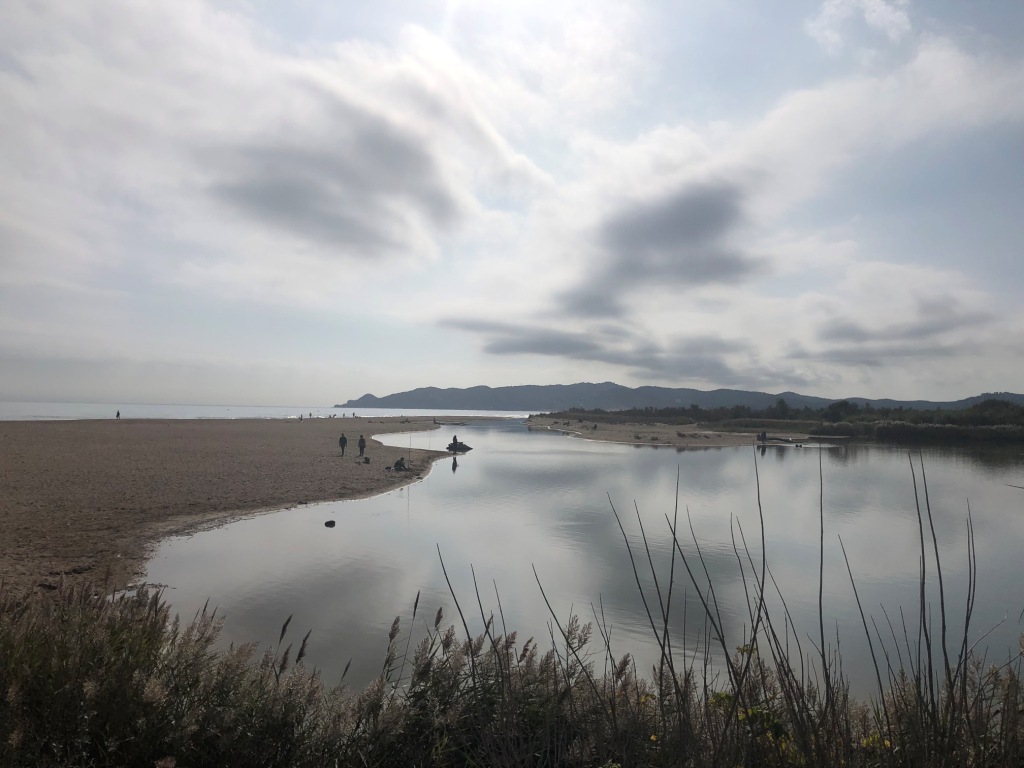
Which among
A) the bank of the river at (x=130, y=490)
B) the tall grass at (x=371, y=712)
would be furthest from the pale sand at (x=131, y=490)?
Result: the tall grass at (x=371, y=712)

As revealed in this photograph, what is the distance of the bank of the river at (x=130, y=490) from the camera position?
10.9 m

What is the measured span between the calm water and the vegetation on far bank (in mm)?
38680

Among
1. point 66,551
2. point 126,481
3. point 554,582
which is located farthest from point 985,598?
point 126,481

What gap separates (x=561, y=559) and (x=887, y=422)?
66.5 meters

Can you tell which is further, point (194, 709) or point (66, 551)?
point (66, 551)

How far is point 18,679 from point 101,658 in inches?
16.8

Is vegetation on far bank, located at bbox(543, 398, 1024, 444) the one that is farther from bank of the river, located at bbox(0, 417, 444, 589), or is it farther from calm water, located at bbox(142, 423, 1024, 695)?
bank of the river, located at bbox(0, 417, 444, 589)

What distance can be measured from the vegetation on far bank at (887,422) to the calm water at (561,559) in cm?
3868

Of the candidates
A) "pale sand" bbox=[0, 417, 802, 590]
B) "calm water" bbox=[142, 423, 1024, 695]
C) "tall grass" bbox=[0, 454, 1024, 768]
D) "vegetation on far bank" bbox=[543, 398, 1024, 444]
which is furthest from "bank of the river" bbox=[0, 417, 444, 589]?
"vegetation on far bank" bbox=[543, 398, 1024, 444]

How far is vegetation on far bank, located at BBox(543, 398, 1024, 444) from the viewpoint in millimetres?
57469

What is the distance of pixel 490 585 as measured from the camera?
1106 cm

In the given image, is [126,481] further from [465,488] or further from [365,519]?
[465,488]

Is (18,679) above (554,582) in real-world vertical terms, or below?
above

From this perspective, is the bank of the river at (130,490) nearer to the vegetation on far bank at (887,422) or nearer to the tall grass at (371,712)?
the tall grass at (371,712)
